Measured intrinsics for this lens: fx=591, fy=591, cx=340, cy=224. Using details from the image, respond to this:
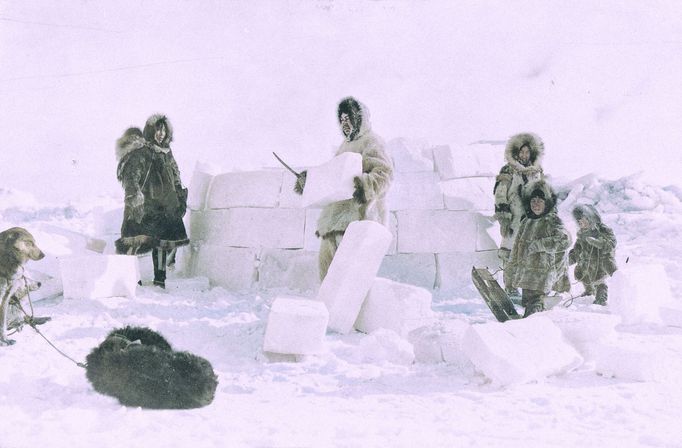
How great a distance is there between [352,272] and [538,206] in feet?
5.75

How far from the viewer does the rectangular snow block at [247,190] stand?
693 cm

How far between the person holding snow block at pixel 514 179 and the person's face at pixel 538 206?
1.09 metres

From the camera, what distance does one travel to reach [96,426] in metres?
2.41

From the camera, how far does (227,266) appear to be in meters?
6.94

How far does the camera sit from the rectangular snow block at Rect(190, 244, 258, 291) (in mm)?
6789

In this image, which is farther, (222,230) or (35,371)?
(222,230)

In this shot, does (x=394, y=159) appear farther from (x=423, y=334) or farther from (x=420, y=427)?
(x=420, y=427)

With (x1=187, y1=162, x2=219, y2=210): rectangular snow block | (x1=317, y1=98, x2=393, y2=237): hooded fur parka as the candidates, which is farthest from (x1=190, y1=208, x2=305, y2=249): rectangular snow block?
(x1=317, y1=98, x2=393, y2=237): hooded fur parka

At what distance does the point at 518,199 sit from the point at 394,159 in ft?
5.31

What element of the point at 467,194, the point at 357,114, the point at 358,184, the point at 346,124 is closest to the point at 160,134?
the point at 346,124

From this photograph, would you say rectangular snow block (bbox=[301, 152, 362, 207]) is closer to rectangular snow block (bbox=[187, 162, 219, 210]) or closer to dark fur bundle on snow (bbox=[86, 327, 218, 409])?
dark fur bundle on snow (bbox=[86, 327, 218, 409])

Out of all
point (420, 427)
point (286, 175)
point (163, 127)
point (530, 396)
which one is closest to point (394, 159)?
point (286, 175)

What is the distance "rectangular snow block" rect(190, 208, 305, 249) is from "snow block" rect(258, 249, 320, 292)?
0.10 metres

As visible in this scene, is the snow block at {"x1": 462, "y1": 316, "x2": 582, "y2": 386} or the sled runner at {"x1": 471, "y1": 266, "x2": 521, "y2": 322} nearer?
the snow block at {"x1": 462, "y1": 316, "x2": 582, "y2": 386}
